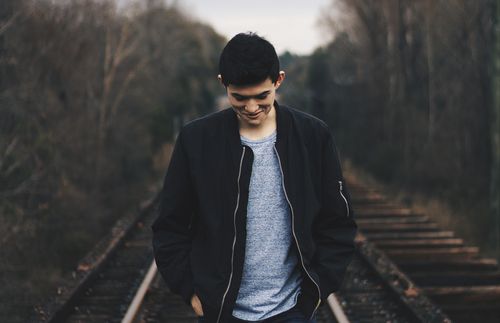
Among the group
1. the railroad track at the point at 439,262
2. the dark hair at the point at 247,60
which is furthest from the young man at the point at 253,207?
the railroad track at the point at 439,262

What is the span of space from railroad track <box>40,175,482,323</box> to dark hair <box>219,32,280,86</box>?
3.54 m

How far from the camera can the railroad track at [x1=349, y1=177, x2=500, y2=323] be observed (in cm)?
638

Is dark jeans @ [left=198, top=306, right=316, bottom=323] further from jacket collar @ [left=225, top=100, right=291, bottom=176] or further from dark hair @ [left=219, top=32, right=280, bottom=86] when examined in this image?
dark hair @ [left=219, top=32, right=280, bottom=86]

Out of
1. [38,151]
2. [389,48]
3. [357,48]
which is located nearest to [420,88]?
[389,48]

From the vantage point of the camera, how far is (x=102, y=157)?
16109 millimetres

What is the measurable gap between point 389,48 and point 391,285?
66.7 feet

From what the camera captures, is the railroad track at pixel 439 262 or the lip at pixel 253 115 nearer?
the lip at pixel 253 115

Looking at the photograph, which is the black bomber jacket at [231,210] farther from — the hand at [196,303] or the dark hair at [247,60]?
the dark hair at [247,60]

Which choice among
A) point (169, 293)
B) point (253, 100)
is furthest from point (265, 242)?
point (169, 293)

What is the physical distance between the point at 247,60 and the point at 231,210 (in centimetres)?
55

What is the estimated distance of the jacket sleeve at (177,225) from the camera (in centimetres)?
242

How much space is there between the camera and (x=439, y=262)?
759 cm

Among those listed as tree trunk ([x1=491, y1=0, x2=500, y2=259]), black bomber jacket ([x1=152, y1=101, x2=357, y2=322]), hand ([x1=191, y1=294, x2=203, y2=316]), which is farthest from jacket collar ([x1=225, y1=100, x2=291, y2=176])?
tree trunk ([x1=491, y1=0, x2=500, y2=259])

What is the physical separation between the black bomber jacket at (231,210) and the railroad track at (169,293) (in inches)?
119
